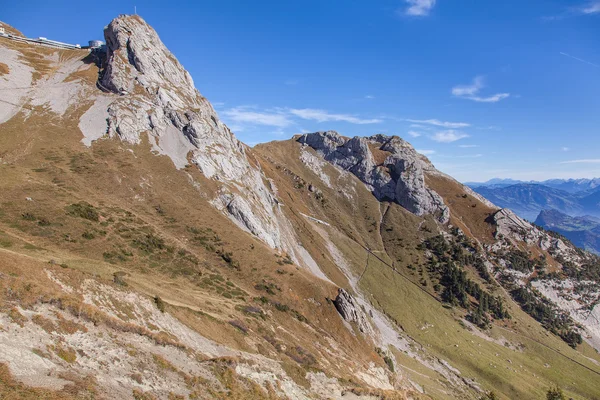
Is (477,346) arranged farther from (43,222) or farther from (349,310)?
(43,222)

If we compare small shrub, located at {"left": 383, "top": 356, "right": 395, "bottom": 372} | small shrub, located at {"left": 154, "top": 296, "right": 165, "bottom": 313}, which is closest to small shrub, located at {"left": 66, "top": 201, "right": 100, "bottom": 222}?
small shrub, located at {"left": 154, "top": 296, "right": 165, "bottom": 313}

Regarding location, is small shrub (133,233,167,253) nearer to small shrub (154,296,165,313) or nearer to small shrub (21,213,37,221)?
small shrub (21,213,37,221)

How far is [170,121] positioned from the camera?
130m

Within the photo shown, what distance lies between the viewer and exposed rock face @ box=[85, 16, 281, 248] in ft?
367

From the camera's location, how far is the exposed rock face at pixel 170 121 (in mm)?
112000

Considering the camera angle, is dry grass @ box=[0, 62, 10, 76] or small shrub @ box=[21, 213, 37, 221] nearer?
small shrub @ box=[21, 213, 37, 221]

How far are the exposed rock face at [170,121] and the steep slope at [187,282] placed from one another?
0.85 m

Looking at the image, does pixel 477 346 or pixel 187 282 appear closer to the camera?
pixel 187 282

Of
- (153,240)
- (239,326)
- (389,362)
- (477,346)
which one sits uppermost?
(153,240)

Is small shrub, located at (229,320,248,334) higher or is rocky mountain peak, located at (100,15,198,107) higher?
rocky mountain peak, located at (100,15,198,107)

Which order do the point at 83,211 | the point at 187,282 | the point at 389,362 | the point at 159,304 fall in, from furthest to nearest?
the point at 389,362 → the point at 83,211 → the point at 187,282 → the point at 159,304

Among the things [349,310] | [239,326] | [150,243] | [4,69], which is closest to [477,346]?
[349,310]

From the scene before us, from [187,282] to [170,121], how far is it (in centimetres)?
9009

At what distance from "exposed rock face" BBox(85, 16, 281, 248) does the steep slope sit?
0.85 meters
